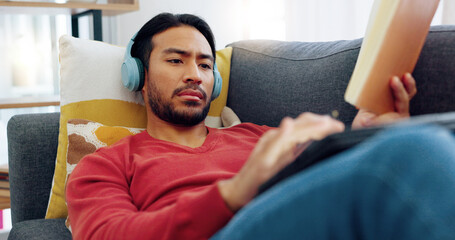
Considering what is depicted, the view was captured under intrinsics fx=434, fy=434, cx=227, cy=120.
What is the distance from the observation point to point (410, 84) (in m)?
0.93

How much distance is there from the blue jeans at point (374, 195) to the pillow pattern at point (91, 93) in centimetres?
91

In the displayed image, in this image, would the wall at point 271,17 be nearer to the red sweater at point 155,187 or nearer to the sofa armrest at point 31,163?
the red sweater at point 155,187

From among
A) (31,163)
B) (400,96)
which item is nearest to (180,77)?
(31,163)

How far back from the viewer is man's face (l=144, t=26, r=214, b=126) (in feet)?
4.16

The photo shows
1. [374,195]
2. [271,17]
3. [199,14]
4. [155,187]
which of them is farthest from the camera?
[199,14]

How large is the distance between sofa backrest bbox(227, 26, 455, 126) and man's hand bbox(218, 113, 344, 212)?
1.62 feet

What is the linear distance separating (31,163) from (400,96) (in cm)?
104

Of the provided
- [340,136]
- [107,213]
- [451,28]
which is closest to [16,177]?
[107,213]

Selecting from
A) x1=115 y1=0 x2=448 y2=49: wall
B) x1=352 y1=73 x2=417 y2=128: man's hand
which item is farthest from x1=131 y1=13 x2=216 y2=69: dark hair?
x1=115 y1=0 x2=448 y2=49: wall

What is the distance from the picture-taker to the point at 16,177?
1301 millimetres

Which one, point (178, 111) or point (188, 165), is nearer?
point (188, 165)

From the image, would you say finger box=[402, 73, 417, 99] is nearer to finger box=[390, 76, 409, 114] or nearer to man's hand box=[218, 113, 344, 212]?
finger box=[390, 76, 409, 114]

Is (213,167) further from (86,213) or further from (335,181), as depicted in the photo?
(335,181)

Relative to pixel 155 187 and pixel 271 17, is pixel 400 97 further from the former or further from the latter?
pixel 271 17
